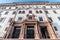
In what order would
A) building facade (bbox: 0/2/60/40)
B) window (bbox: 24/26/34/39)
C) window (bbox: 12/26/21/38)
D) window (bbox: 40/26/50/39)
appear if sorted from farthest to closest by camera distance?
window (bbox: 40/26/50/39)
window (bbox: 12/26/21/38)
building facade (bbox: 0/2/60/40)
window (bbox: 24/26/34/39)

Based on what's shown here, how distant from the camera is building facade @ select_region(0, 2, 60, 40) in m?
19.2

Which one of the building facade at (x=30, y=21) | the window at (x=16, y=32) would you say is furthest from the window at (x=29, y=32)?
the window at (x=16, y=32)

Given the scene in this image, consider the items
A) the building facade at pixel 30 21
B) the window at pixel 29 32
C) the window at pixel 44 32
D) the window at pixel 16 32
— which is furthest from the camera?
the window at pixel 44 32

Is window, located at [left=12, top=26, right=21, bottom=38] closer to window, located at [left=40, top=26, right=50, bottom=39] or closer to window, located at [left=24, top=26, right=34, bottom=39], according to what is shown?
window, located at [left=24, top=26, right=34, bottom=39]

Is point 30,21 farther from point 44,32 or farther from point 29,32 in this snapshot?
point 44,32

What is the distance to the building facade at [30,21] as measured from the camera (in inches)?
757

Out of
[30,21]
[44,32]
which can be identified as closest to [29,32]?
[30,21]

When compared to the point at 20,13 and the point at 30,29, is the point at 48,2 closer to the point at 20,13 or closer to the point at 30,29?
the point at 20,13

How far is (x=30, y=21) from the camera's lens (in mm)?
22047

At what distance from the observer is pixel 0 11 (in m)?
30.6

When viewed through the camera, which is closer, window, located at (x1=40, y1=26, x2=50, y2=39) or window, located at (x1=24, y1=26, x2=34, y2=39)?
window, located at (x1=24, y1=26, x2=34, y2=39)

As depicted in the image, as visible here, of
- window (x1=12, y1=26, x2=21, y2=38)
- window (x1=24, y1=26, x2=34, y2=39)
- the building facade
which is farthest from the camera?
window (x1=12, y1=26, x2=21, y2=38)

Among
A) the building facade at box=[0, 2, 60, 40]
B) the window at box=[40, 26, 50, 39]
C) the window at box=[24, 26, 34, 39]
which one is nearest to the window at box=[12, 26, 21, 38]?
the building facade at box=[0, 2, 60, 40]

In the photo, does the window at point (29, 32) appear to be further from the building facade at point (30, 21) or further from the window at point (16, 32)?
the window at point (16, 32)
